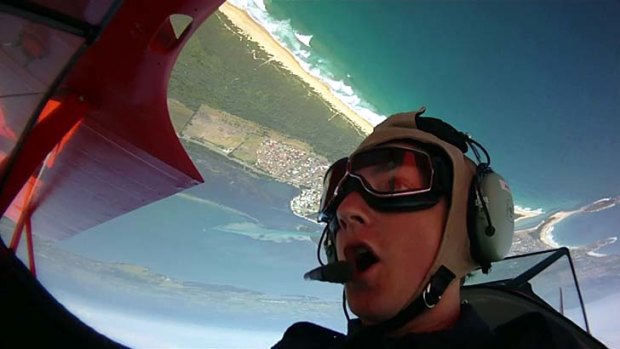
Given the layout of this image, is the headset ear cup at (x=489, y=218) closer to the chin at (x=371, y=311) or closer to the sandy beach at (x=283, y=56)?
the chin at (x=371, y=311)

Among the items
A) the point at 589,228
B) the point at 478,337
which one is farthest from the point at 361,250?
the point at 589,228

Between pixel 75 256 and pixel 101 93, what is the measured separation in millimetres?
22218

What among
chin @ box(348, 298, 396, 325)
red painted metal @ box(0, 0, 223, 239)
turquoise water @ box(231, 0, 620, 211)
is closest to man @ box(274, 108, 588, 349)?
chin @ box(348, 298, 396, 325)

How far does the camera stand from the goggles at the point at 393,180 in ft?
3.87

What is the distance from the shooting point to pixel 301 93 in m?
6.58

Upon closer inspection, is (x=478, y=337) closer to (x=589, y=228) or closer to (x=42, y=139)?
(x=42, y=139)

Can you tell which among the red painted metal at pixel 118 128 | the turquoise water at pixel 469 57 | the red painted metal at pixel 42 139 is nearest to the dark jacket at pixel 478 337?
the red painted metal at pixel 42 139

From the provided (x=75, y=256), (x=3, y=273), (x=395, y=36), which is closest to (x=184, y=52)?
(x=395, y=36)

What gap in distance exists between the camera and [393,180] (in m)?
1.26

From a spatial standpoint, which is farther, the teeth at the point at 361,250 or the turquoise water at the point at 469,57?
the turquoise water at the point at 469,57

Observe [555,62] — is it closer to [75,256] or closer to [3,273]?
[3,273]

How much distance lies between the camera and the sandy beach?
5.22 metres

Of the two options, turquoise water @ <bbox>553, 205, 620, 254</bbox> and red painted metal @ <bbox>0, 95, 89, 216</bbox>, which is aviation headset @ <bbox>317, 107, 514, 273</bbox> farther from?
turquoise water @ <bbox>553, 205, 620, 254</bbox>

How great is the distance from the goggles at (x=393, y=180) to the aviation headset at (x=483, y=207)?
8 centimetres
